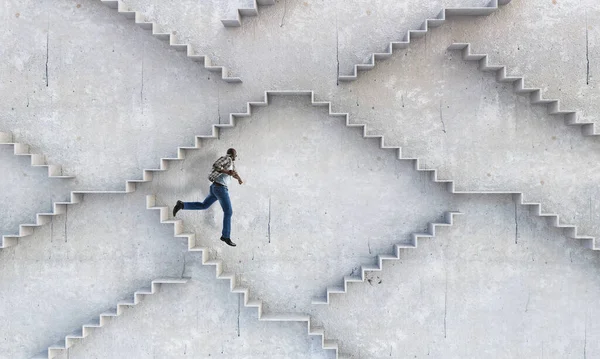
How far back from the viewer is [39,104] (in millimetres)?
5637

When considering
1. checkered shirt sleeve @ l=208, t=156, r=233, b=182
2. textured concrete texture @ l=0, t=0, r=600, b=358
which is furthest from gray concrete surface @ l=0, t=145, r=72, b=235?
checkered shirt sleeve @ l=208, t=156, r=233, b=182

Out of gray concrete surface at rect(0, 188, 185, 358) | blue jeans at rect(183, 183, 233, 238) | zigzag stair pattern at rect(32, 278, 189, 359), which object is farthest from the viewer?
gray concrete surface at rect(0, 188, 185, 358)

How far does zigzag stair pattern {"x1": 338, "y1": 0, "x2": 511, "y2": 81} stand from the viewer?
5.17m

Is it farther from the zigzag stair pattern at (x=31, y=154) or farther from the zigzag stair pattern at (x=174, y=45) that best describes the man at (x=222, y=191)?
the zigzag stair pattern at (x=31, y=154)

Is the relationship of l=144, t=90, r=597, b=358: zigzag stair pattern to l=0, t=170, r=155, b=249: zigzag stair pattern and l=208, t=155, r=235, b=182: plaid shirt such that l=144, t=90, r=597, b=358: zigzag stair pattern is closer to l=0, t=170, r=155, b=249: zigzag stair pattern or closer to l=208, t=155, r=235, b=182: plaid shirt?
l=0, t=170, r=155, b=249: zigzag stair pattern

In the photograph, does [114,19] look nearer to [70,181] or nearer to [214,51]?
[214,51]

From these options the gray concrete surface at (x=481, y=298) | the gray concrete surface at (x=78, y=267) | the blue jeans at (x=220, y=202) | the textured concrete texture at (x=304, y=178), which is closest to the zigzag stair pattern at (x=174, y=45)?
the textured concrete texture at (x=304, y=178)

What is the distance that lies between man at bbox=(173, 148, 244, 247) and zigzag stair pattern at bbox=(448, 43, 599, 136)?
373 centimetres

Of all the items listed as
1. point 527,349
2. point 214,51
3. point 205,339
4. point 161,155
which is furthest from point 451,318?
point 214,51

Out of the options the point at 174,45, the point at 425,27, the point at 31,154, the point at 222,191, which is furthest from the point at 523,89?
the point at 31,154

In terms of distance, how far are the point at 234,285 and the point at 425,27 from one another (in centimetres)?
483

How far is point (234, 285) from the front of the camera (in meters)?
5.50

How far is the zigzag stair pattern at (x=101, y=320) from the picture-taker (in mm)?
5375

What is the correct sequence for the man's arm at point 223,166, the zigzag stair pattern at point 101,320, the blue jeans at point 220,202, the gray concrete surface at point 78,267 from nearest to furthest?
the man's arm at point 223,166 → the blue jeans at point 220,202 → the zigzag stair pattern at point 101,320 → the gray concrete surface at point 78,267
